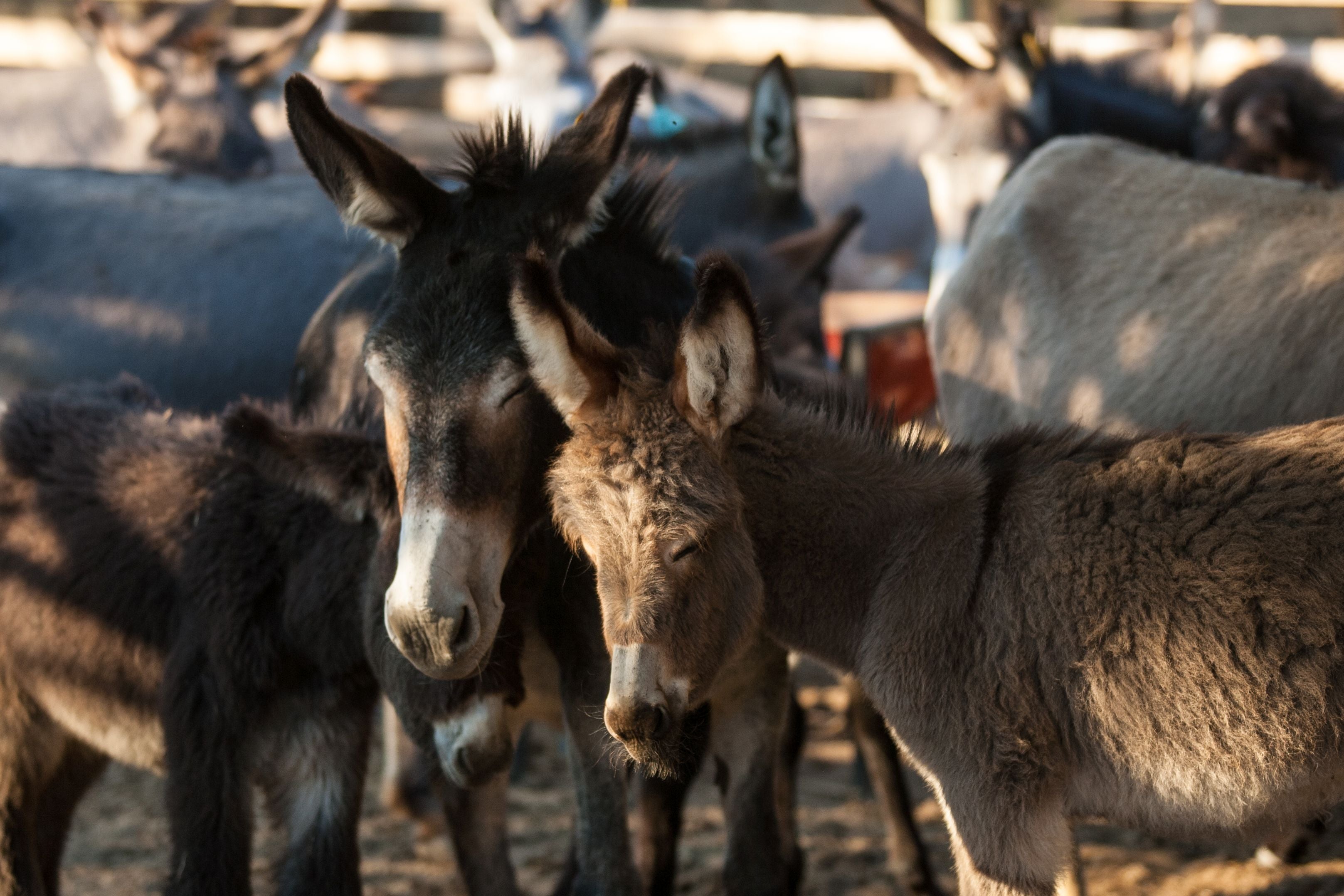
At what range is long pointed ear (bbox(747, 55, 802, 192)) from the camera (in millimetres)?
6293

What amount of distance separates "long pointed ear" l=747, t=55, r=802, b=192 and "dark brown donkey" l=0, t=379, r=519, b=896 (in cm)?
313

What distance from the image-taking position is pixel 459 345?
294 centimetres

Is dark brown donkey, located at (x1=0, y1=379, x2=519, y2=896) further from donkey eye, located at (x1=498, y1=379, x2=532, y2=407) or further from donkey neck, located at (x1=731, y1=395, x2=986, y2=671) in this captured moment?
donkey neck, located at (x1=731, y1=395, x2=986, y2=671)

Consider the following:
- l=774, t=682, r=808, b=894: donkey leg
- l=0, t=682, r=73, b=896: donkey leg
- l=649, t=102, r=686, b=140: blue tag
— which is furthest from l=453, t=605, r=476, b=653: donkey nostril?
l=649, t=102, r=686, b=140: blue tag

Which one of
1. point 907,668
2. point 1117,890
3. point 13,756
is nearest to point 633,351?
point 907,668

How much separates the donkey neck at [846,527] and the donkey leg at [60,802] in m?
2.25

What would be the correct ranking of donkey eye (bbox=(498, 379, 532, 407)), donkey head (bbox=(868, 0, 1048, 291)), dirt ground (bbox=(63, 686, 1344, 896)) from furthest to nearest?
donkey head (bbox=(868, 0, 1048, 291)) → dirt ground (bbox=(63, 686, 1344, 896)) → donkey eye (bbox=(498, 379, 532, 407))

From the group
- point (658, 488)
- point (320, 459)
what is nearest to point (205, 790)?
point (320, 459)

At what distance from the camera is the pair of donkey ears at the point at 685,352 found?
263cm

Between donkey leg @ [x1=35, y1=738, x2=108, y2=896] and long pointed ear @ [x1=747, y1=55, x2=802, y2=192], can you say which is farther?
long pointed ear @ [x1=747, y1=55, x2=802, y2=192]

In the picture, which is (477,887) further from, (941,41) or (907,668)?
(941,41)

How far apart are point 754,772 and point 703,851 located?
48.7 inches

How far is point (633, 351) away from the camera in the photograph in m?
2.86

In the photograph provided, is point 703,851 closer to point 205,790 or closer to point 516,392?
point 205,790
